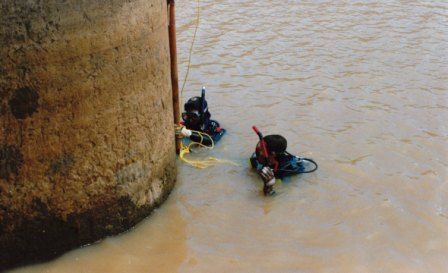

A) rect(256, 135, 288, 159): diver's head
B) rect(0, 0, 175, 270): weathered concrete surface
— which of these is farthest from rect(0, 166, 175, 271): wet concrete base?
rect(256, 135, 288, 159): diver's head

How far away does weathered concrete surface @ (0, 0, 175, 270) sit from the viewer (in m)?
3.85

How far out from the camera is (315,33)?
10.5 meters

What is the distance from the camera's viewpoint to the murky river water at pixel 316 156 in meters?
4.74

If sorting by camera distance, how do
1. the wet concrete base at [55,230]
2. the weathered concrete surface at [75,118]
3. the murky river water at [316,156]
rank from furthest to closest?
the murky river water at [316,156], the wet concrete base at [55,230], the weathered concrete surface at [75,118]

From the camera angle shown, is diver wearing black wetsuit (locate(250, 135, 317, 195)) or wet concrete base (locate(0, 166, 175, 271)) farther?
diver wearing black wetsuit (locate(250, 135, 317, 195))

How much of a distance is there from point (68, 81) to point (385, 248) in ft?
9.95

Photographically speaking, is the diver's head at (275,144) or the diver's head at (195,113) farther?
the diver's head at (195,113)

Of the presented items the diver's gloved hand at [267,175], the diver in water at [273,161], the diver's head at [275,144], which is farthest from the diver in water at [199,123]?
the diver's gloved hand at [267,175]

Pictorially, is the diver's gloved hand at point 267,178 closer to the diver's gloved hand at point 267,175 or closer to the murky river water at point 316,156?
the diver's gloved hand at point 267,175

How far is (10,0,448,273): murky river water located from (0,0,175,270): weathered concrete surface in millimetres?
331

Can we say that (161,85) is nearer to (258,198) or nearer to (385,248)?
(258,198)

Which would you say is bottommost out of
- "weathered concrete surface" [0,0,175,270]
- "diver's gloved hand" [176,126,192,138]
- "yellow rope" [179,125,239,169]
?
"yellow rope" [179,125,239,169]

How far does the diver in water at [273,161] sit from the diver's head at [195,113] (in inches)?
33.1

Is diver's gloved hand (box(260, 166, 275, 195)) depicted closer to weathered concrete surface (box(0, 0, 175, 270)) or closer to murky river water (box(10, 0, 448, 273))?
murky river water (box(10, 0, 448, 273))
